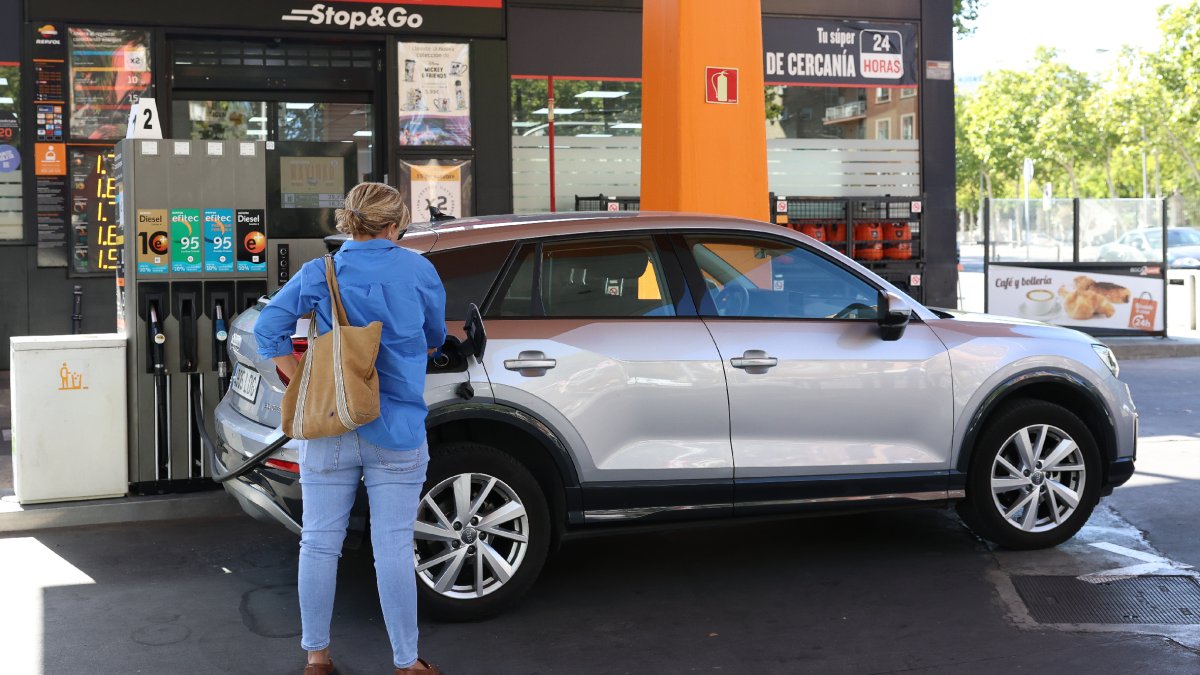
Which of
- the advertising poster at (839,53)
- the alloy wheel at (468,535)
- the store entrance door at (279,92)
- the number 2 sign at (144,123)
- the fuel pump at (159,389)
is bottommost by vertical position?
the alloy wheel at (468,535)

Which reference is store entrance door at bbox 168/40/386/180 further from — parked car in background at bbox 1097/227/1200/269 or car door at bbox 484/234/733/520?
parked car in background at bbox 1097/227/1200/269

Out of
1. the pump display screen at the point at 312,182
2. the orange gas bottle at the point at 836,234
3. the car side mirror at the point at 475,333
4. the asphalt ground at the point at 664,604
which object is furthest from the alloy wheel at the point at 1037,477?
the orange gas bottle at the point at 836,234

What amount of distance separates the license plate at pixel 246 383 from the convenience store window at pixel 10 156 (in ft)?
24.0

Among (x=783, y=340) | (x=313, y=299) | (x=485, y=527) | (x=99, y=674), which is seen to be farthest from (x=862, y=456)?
(x=99, y=674)

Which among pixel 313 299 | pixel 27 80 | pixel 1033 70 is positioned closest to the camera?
pixel 313 299

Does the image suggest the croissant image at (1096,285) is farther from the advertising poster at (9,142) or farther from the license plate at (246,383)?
the license plate at (246,383)

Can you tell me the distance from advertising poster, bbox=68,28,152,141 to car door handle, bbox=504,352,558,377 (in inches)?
306

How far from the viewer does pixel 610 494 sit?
5.66 metres

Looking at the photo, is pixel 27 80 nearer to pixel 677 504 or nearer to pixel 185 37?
pixel 185 37

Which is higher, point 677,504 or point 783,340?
point 783,340

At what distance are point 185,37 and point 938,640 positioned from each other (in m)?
9.50

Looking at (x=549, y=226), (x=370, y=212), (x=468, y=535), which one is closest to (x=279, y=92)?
(x=549, y=226)

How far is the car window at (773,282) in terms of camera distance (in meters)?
6.03

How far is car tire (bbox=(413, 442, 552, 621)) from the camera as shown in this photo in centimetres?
538
